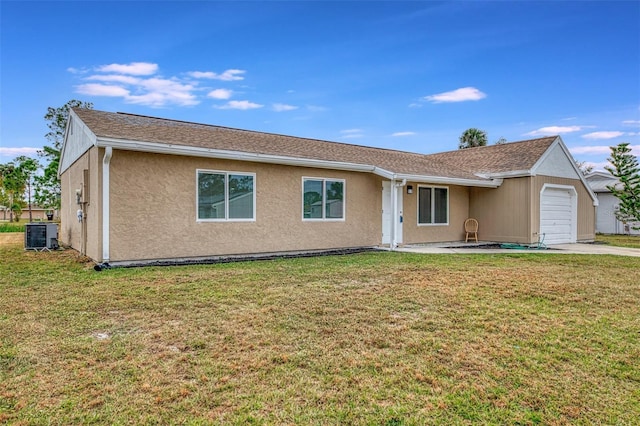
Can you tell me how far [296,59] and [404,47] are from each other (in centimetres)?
426

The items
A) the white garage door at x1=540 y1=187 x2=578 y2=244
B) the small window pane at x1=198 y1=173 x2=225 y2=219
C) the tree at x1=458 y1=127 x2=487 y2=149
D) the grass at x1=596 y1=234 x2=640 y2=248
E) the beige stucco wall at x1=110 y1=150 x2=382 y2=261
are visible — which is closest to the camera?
the beige stucco wall at x1=110 y1=150 x2=382 y2=261

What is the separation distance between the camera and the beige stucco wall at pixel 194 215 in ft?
28.7

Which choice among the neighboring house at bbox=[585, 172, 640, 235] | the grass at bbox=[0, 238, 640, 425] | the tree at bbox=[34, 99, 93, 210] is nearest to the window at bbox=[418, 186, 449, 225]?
the grass at bbox=[0, 238, 640, 425]

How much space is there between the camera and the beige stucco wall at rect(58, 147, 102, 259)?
8766mm

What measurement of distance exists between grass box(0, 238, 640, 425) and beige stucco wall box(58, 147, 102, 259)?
81.9 inches

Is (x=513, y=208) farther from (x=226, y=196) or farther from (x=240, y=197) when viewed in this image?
(x=226, y=196)

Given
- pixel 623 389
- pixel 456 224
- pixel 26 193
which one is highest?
pixel 26 193

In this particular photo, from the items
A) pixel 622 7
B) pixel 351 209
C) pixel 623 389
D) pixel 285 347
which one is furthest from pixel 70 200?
pixel 622 7

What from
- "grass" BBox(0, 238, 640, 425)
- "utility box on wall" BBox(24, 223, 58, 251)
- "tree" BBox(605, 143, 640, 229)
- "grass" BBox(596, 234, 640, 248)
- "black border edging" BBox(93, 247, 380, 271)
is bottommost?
"grass" BBox(0, 238, 640, 425)

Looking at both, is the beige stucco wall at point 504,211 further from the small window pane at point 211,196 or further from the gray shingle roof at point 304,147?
the small window pane at point 211,196

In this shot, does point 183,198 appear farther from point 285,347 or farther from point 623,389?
point 623,389

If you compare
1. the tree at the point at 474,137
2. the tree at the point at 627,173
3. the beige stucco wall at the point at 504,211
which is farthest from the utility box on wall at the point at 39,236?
the tree at the point at 474,137

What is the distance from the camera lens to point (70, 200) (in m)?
13.0

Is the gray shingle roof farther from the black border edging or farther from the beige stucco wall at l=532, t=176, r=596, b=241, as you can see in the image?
the black border edging
